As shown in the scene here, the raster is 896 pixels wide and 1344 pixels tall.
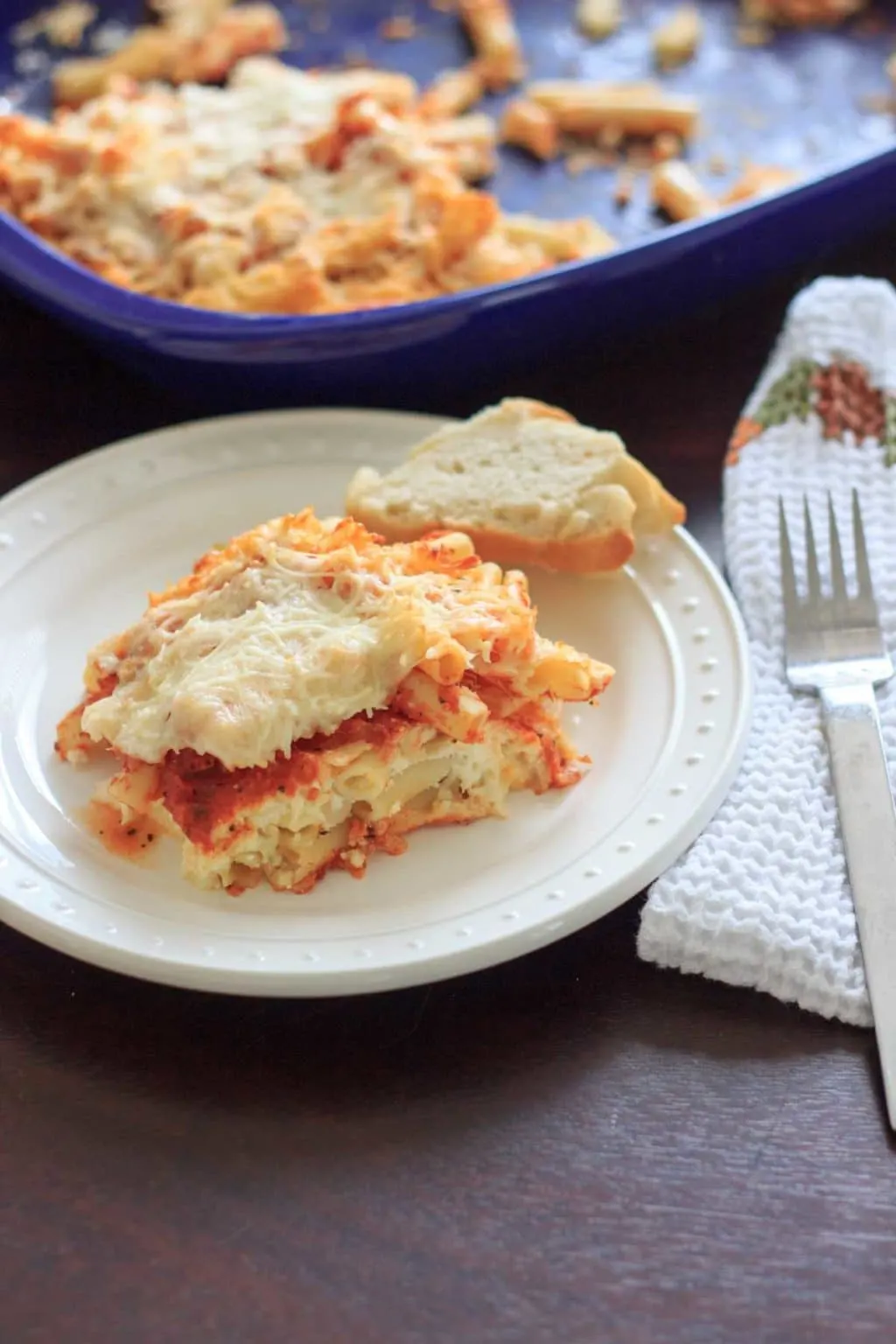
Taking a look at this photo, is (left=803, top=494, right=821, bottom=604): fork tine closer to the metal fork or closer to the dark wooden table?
the metal fork

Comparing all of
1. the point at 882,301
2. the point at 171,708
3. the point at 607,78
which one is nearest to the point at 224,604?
the point at 171,708

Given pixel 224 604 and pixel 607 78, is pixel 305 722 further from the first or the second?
pixel 607 78

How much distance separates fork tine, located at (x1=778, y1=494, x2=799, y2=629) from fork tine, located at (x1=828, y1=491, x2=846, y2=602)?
0.03 metres

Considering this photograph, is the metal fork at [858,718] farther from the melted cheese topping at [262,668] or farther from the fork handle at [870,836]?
the melted cheese topping at [262,668]

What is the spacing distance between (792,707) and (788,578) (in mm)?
141

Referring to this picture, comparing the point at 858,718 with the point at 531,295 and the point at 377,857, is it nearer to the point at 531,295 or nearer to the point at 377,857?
the point at 377,857

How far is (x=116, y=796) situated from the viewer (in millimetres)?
1188

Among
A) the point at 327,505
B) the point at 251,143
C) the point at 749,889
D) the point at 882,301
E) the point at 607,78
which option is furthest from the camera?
the point at 607,78

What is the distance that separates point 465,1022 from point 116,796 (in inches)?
12.1

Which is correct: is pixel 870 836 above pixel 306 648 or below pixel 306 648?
below

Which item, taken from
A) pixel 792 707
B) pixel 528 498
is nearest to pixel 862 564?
pixel 792 707

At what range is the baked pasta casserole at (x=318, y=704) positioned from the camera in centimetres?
115

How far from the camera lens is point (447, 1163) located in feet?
3.52

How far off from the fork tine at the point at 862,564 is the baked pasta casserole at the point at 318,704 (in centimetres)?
30
